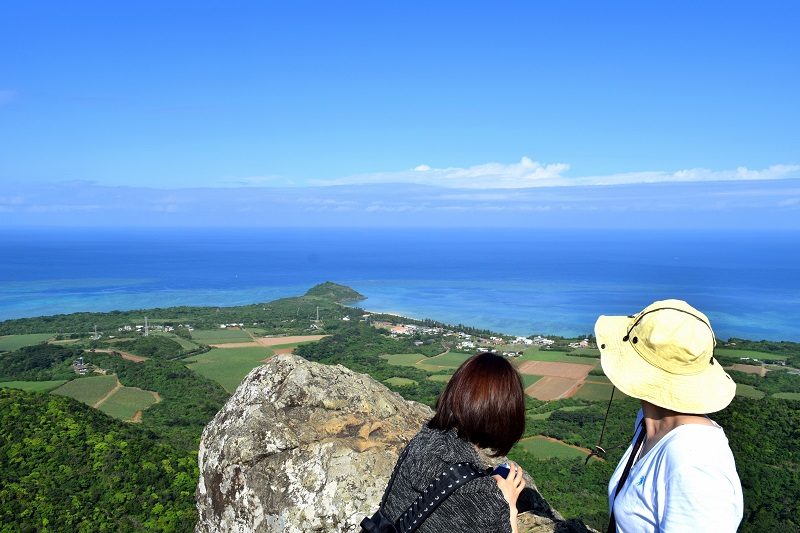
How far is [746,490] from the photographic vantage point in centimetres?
1041

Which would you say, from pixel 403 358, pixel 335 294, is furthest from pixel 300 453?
pixel 335 294

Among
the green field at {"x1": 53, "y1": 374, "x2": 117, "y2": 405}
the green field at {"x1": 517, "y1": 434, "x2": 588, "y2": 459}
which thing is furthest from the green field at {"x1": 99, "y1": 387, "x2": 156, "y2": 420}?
the green field at {"x1": 517, "y1": 434, "x2": 588, "y2": 459}

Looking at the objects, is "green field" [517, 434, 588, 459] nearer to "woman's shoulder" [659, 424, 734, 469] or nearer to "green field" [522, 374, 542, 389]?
"green field" [522, 374, 542, 389]

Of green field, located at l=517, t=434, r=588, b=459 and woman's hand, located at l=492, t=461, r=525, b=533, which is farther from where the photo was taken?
green field, located at l=517, t=434, r=588, b=459

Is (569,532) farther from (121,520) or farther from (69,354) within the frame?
(69,354)

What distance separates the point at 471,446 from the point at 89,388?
31.3m

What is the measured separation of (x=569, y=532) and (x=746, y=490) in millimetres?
8938

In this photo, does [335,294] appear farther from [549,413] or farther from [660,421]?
[660,421]

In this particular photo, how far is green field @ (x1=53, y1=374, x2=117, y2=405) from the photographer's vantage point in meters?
27.0

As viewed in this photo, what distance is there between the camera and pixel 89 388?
2872 centimetres

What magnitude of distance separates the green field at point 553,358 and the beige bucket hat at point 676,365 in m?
35.6

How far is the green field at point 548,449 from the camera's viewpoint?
19742 millimetres

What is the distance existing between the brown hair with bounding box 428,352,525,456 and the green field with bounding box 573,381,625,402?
27.3 m

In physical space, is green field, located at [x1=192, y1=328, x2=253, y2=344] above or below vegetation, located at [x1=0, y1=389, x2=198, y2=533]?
below
